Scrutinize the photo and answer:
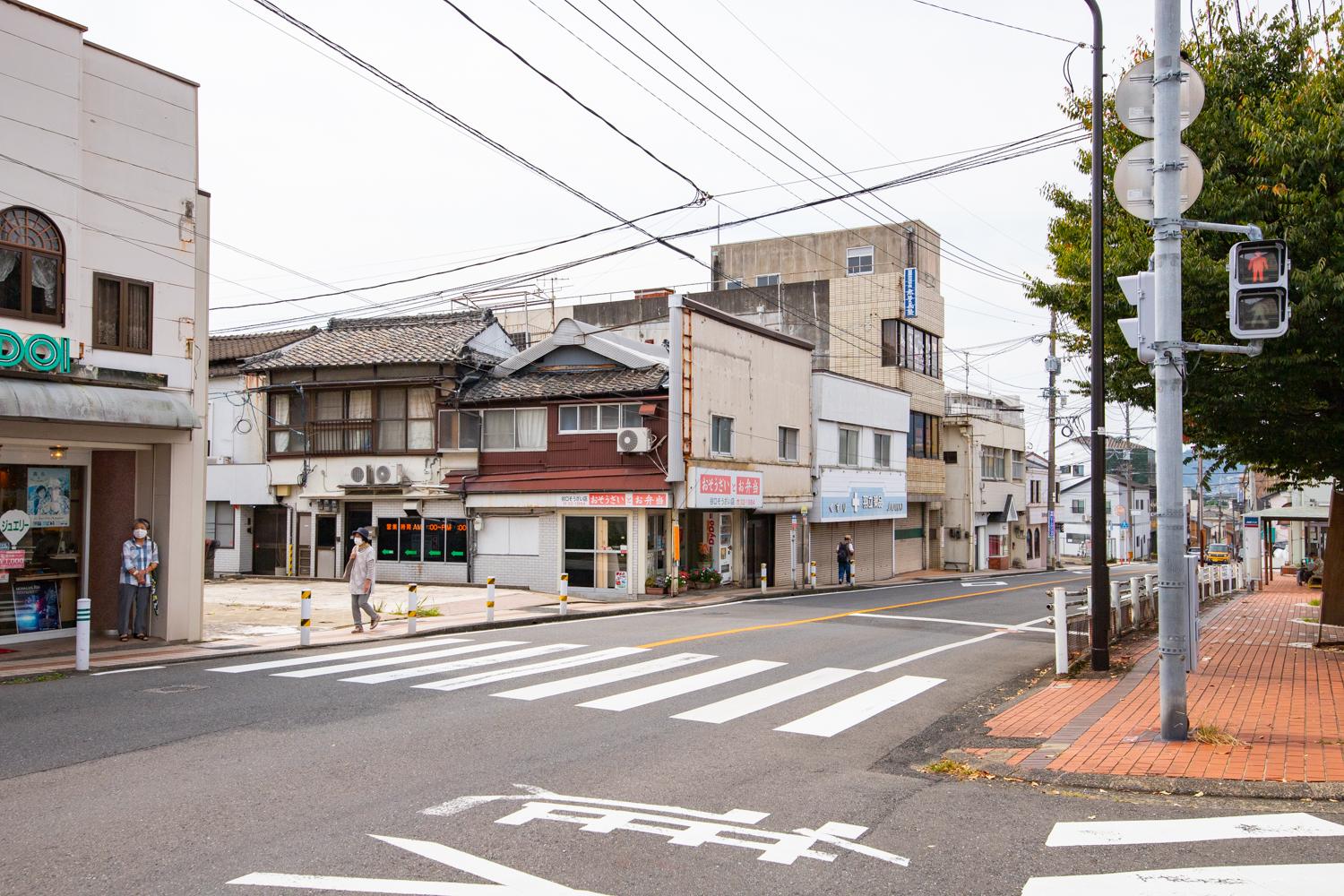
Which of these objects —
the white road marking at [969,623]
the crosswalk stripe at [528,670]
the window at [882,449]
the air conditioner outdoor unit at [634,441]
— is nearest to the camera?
the crosswalk stripe at [528,670]

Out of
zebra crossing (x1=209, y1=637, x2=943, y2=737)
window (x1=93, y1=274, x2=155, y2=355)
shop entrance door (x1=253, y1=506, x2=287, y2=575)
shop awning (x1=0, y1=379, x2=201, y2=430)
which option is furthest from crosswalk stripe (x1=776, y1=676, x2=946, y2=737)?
shop entrance door (x1=253, y1=506, x2=287, y2=575)

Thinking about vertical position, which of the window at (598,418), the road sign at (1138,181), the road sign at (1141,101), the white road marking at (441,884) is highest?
the road sign at (1141,101)

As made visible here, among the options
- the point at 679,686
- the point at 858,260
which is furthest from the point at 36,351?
the point at 858,260

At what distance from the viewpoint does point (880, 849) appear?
6254mm

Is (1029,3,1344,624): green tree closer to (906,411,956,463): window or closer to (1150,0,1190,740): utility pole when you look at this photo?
(1150,0,1190,740): utility pole

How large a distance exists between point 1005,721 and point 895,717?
3.71 ft

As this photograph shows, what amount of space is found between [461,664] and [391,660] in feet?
3.88

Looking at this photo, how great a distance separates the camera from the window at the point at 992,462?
5384 cm

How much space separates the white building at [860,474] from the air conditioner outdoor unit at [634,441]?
10.7 metres

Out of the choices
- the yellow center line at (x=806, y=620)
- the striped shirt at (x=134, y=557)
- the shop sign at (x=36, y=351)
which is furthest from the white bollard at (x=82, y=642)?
the yellow center line at (x=806, y=620)

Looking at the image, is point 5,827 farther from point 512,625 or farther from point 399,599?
point 399,599

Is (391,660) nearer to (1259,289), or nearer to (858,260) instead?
(1259,289)

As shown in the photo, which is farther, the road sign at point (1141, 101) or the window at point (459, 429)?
the window at point (459, 429)

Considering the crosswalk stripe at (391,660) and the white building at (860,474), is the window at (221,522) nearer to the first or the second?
the white building at (860,474)
